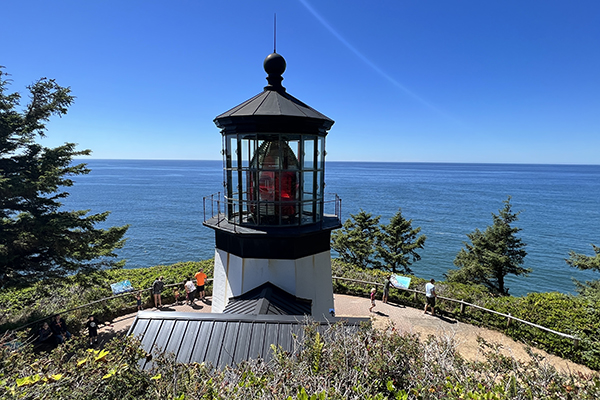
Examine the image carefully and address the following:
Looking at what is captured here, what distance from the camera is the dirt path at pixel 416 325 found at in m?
8.30

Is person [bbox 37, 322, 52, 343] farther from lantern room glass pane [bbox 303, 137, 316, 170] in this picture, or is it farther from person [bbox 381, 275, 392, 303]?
person [bbox 381, 275, 392, 303]

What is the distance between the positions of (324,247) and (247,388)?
443cm

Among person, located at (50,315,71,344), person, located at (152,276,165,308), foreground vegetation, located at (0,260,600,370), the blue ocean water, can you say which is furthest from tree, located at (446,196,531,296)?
person, located at (50,315,71,344)

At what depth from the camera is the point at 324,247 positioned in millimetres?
6668

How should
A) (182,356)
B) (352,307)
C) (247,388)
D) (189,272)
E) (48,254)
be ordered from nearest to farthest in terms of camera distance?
(247,388) < (182,356) < (48,254) < (352,307) < (189,272)

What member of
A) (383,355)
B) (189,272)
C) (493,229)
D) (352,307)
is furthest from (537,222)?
(383,355)

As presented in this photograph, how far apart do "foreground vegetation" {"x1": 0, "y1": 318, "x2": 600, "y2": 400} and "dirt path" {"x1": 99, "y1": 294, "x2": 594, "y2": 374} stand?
560cm

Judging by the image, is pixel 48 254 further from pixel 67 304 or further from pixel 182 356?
pixel 182 356

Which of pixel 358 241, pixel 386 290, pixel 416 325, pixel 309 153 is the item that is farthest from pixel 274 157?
pixel 358 241

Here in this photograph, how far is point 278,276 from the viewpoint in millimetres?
6156

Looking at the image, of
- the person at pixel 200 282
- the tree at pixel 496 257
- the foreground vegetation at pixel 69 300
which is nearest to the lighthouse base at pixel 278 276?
the person at pixel 200 282

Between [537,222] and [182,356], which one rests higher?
[182,356]

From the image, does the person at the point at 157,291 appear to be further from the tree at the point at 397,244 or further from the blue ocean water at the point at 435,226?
the blue ocean water at the point at 435,226

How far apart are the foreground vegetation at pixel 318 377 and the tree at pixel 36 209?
801 cm
